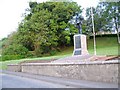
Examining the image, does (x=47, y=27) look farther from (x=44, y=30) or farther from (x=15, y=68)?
(x=15, y=68)

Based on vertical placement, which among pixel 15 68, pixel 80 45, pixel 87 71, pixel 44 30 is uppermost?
pixel 44 30

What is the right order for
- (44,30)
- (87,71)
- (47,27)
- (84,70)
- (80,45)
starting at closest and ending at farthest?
(87,71), (84,70), (80,45), (44,30), (47,27)

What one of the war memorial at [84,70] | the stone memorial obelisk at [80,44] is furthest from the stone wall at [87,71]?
the stone memorial obelisk at [80,44]

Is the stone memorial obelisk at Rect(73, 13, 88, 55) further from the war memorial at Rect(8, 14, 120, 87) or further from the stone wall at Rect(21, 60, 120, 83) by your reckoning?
the stone wall at Rect(21, 60, 120, 83)

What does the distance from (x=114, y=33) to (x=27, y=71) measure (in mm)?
24352

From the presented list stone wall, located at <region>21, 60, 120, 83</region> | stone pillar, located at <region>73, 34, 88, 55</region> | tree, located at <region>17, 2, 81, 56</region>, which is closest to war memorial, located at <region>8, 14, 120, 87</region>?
stone wall, located at <region>21, 60, 120, 83</region>

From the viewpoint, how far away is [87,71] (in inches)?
415

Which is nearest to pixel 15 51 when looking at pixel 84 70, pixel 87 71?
pixel 84 70

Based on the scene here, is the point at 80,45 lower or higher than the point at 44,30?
lower

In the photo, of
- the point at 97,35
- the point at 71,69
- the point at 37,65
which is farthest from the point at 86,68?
the point at 97,35

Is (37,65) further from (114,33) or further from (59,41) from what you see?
(114,33)

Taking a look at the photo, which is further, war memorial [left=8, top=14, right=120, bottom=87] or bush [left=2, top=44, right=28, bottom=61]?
bush [left=2, top=44, right=28, bottom=61]

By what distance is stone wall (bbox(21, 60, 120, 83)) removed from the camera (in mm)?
9142

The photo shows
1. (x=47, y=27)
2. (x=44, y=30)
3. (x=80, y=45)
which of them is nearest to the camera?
(x=80, y=45)
